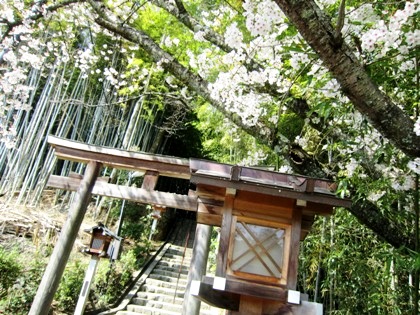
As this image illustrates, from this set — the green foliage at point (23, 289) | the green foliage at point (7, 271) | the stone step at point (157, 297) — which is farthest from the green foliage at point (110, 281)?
the green foliage at point (7, 271)

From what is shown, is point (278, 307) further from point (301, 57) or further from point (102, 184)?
point (102, 184)

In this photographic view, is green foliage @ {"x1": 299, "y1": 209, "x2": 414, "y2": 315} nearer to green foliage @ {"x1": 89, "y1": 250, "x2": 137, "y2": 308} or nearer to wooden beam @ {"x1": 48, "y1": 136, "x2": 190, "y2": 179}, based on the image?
wooden beam @ {"x1": 48, "y1": 136, "x2": 190, "y2": 179}

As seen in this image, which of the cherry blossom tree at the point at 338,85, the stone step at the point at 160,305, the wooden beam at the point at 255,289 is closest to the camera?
the cherry blossom tree at the point at 338,85

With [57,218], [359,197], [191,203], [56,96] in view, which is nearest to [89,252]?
[191,203]

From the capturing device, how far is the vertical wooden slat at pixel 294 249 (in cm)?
251

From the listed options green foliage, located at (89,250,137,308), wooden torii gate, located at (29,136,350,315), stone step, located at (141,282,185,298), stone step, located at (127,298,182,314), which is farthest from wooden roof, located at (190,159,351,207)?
stone step, located at (141,282,185,298)

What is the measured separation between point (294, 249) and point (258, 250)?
0.27m

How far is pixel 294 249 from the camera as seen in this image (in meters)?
2.58

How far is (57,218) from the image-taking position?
8.61 m

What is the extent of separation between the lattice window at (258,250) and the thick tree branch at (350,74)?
1115mm

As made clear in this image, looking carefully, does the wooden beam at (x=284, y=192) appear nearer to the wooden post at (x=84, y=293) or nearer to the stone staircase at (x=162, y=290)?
the wooden post at (x=84, y=293)

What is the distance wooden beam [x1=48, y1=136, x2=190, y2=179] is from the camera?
15.8ft

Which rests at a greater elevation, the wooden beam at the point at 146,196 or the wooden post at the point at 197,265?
the wooden beam at the point at 146,196

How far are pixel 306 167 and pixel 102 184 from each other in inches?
117
